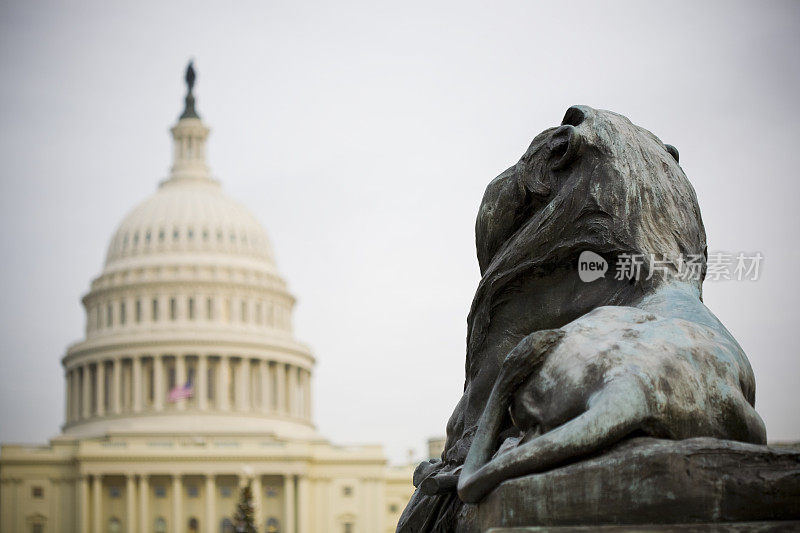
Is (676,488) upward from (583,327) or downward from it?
downward

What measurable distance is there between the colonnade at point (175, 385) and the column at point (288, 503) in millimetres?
7867

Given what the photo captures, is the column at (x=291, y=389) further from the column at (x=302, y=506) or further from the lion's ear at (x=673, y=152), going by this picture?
the lion's ear at (x=673, y=152)

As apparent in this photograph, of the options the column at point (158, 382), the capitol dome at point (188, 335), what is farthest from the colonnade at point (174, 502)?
the column at point (158, 382)

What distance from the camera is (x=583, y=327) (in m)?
4.25

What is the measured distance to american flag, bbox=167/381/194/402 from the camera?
94.8 meters

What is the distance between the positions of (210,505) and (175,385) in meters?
11.0

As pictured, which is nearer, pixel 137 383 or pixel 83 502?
pixel 83 502

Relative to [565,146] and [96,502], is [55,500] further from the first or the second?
[565,146]

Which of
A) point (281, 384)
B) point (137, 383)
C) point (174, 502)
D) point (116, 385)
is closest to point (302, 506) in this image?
point (174, 502)

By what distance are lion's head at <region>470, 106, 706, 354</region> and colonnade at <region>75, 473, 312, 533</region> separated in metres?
84.2

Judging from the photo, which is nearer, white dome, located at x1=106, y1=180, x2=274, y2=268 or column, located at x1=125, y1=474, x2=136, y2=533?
→ column, located at x1=125, y1=474, x2=136, y2=533

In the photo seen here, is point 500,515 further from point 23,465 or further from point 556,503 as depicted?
point 23,465

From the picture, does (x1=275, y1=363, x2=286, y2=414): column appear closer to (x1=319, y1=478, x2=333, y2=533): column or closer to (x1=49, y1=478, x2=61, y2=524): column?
(x1=319, y1=478, x2=333, y2=533): column

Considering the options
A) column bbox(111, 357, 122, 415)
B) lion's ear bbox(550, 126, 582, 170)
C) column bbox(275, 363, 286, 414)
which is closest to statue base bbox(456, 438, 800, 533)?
lion's ear bbox(550, 126, 582, 170)
